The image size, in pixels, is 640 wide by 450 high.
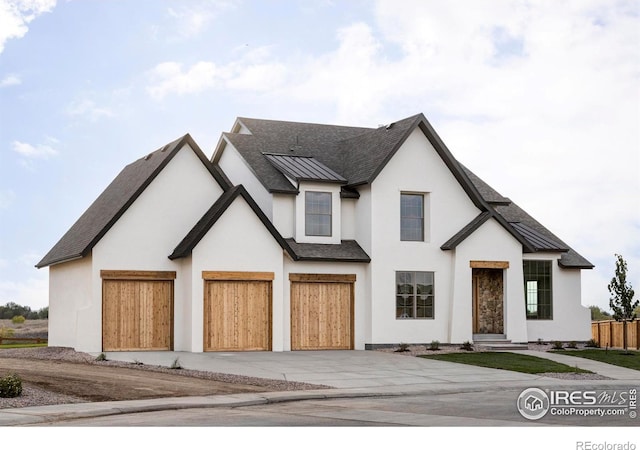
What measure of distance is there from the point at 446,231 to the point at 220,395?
1705 cm

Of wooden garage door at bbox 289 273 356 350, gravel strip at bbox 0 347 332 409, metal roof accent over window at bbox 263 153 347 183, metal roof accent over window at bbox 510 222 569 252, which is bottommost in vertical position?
gravel strip at bbox 0 347 332 409

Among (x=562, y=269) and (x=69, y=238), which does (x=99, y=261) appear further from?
(x=562, y=269)

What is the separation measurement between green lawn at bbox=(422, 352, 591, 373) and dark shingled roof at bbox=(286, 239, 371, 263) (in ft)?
16.4

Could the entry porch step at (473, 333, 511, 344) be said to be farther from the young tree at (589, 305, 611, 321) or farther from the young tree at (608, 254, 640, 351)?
the young tree at (589, 305, 611, 321)

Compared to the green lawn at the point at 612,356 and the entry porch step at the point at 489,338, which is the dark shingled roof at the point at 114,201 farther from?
the green lawn at the point at 612,356

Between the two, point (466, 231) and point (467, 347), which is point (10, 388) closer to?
point (467, 347)

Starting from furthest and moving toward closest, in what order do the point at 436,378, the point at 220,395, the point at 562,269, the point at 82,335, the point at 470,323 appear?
the point at 562,269
the point at 470,323
the point at 82,335
the point at 436,378
the point at 220,395

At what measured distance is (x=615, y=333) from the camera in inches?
1650

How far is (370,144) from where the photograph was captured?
119 ft

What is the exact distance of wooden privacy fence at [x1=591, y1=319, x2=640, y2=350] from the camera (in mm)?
39969

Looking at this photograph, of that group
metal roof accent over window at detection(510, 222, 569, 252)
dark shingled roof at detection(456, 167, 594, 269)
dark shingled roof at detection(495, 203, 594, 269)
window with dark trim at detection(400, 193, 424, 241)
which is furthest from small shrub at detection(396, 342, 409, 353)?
dark shingled roof at detection(495, 203, 594, 269)

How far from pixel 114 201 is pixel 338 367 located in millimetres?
11506

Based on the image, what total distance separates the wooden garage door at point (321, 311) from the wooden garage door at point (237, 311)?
1.22m

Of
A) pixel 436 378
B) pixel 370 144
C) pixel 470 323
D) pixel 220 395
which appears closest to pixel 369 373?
pixel 436 378
